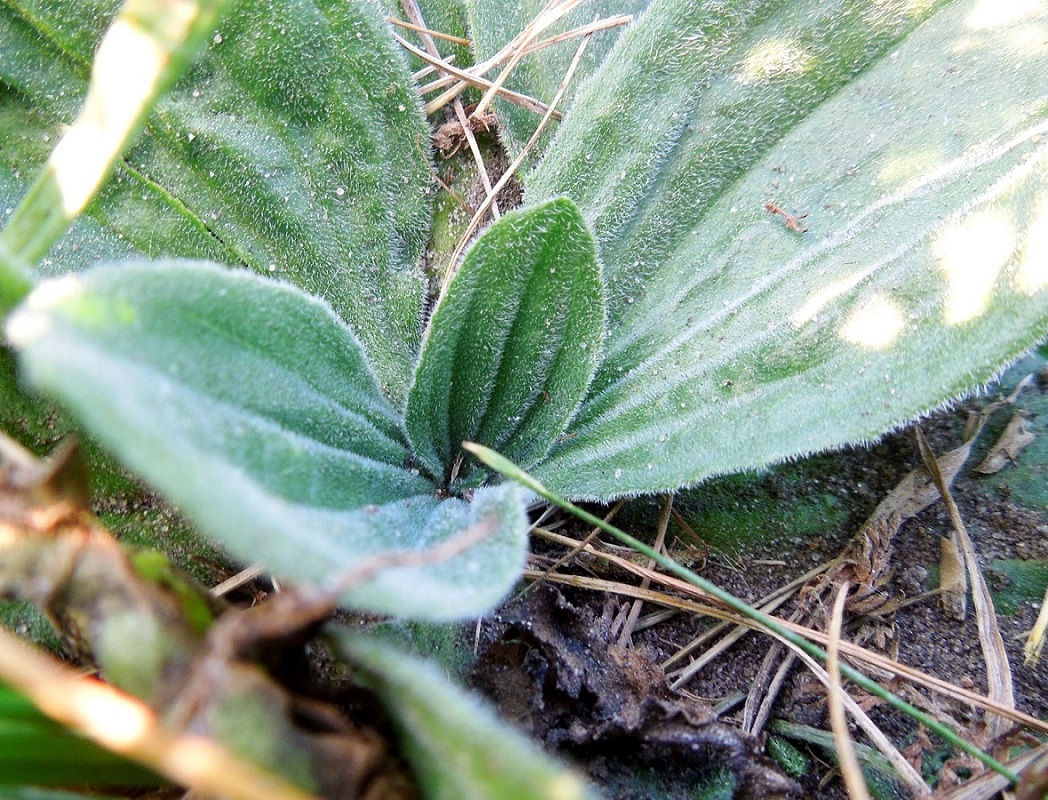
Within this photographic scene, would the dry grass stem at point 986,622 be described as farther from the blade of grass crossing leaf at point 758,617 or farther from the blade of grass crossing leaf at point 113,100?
the blade of grass crossing leaf at point 113,100

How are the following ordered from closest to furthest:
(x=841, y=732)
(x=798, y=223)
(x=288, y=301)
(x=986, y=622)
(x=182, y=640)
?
(x=182, y=640) < (x=841, y=732) < (x=288, y=301) < (x=986, y=622) < (x=798, y=223)

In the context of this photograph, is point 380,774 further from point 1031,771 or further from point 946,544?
point 946,544

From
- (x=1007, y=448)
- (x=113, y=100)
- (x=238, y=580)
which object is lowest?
(x=1007, y=448)

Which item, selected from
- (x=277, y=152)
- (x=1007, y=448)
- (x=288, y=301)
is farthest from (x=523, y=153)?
(x=1007, y=448)

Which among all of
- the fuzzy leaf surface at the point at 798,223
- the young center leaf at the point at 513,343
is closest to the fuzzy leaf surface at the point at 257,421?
the young center leaf at the point at 513,343

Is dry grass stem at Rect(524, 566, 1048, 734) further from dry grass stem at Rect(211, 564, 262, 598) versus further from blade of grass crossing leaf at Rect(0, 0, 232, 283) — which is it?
blade of grass crossing leaf at Rect(0, 0, 232, 283)

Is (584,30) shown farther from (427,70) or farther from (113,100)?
(113,100)

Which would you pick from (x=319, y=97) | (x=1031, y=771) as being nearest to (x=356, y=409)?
(x=319, y=97)
